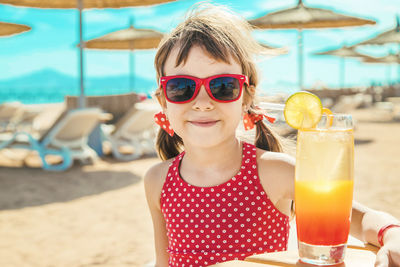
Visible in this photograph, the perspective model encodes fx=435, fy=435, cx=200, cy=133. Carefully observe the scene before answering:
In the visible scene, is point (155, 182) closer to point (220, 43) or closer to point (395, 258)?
point (220, 43)

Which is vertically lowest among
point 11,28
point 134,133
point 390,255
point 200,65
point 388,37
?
point 134,133

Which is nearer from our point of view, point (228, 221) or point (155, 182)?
point (228, 221)

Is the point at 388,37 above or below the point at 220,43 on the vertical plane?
above

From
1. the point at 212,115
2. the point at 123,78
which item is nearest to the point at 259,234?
the point at 212,115

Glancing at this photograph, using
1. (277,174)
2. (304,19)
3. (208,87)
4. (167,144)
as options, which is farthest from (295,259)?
(304,19)

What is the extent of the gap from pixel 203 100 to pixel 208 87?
0.15 ft

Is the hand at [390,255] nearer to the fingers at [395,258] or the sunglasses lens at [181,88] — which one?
the fingers at [395,258]

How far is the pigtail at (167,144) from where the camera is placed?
1895mm

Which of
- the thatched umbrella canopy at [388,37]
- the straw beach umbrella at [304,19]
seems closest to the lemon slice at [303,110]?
the straw beach umbrella at [304,19]

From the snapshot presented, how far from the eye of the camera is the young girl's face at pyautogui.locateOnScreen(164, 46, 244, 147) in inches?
53.8

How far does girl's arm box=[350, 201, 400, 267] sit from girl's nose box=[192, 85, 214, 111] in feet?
1.68

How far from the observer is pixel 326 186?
3.08 feet

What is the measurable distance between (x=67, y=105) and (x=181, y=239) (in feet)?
26.5

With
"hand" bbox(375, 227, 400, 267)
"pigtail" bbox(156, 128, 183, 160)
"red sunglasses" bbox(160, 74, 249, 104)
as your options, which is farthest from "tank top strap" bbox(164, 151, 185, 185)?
"hand" bbox(375, 227, 400, 267)
